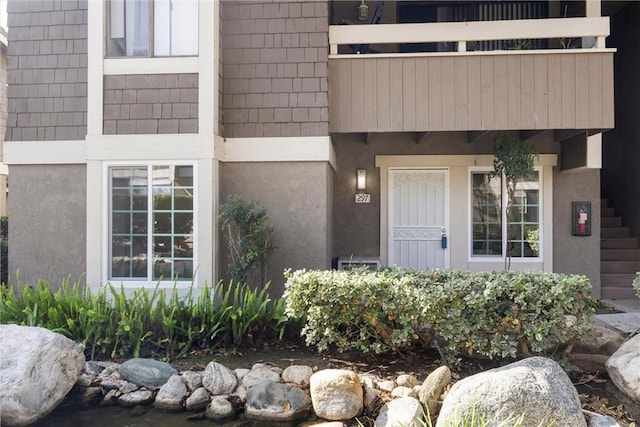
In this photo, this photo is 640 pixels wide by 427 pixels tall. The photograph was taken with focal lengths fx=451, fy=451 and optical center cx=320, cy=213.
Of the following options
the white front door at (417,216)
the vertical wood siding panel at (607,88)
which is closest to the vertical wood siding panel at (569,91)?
the vertical wood siding panel at (607,88)

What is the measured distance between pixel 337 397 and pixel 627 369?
251 centimetres

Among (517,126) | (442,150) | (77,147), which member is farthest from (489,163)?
(77,147)

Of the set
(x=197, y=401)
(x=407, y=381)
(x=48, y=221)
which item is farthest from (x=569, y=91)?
(x=48, y=221)

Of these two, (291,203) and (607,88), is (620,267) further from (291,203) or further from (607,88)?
(291,203)

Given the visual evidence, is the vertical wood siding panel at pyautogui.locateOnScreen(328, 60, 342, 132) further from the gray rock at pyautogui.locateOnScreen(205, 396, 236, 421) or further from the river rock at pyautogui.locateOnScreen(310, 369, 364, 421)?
the gray rock at pyautogui.locateOnScreen(205, 396, 236, 421)

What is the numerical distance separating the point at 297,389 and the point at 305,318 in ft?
3.36

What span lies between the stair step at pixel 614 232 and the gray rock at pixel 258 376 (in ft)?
22.8

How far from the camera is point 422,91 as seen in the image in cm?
636

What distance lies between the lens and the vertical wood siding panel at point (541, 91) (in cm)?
624

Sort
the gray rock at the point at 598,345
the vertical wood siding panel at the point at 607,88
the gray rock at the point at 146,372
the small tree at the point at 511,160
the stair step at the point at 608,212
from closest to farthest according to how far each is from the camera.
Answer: the gray rock at the point at 146,372, the gray rock at the point at 598,345, the vertical wood siding panel at the point at 607,88, the small tree at the point at 511,160, the stair step at the point at 608,212

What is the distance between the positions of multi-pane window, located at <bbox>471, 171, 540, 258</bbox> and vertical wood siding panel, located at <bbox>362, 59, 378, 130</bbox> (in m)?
2.50

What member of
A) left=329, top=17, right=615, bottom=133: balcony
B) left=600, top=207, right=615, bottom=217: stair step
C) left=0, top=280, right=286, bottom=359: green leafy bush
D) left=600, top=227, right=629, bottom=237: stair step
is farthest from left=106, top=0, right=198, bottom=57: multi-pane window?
left=600, top=207, right=615, bottom=217: stair step

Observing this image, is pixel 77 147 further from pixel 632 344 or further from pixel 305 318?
pixel 632 344

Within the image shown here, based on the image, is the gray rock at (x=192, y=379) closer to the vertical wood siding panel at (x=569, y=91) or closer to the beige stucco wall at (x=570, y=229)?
the vertical wood siding panel at (x=569, y=91)
